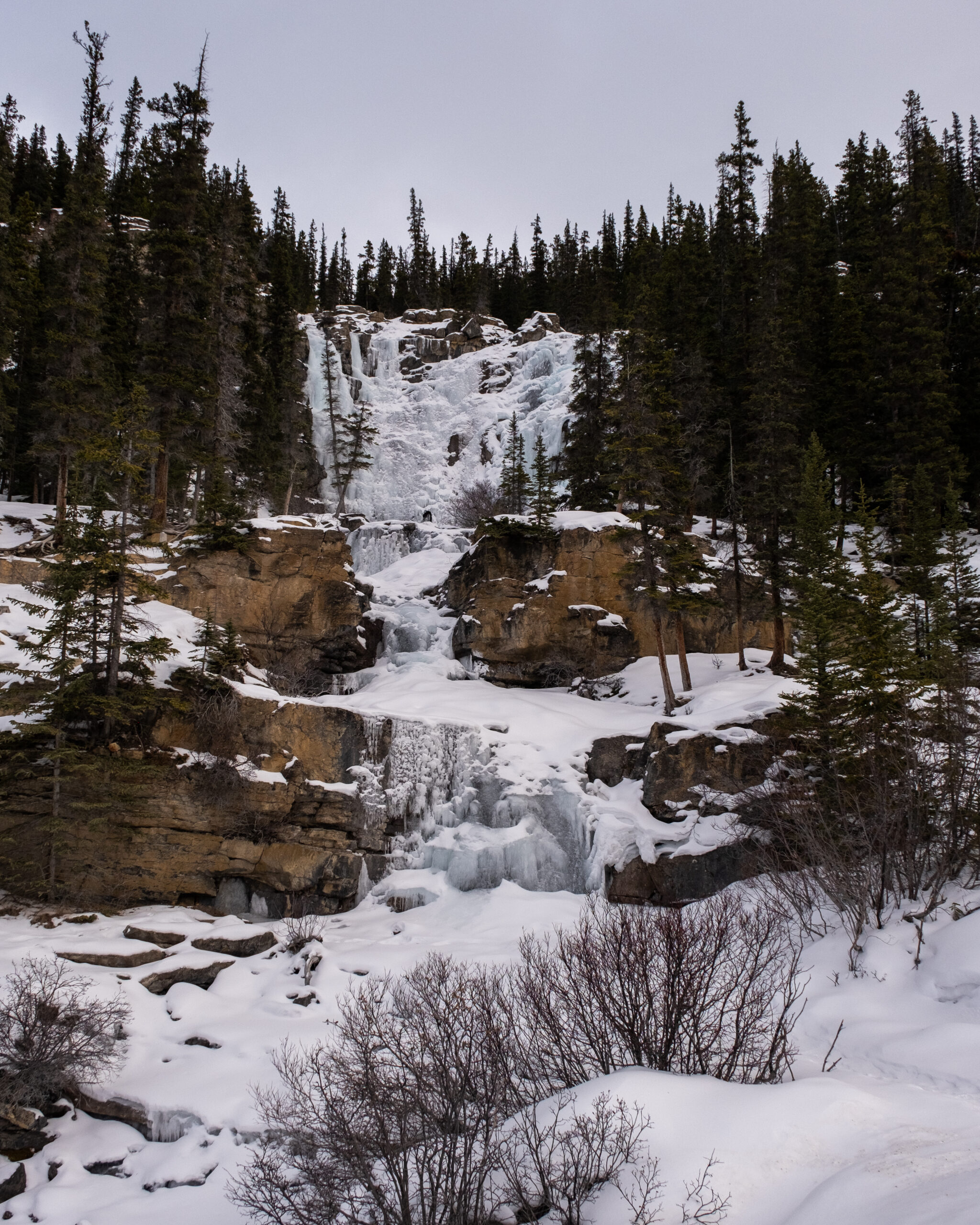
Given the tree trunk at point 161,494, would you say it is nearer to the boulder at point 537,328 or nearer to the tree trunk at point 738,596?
the tree trunk at point 738,596

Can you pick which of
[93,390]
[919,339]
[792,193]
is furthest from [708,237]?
[93,390]

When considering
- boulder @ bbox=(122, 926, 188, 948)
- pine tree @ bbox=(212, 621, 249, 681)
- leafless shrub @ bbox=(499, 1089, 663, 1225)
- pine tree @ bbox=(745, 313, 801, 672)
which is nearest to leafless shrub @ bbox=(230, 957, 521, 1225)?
leafless shrub @ bbox=(499, 1089, 663, 1225)

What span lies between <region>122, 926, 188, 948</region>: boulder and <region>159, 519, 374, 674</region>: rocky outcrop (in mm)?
11619

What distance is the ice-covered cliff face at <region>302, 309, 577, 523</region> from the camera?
49.6m

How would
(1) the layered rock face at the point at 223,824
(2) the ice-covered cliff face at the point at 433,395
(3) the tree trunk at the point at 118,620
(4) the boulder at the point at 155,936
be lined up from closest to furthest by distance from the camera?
1. (4) the boulder at the point at 155,936
2. (1) the layered rock face at the point at 223,824
3. (3) the tree trunk at the point at 118,620
4. (2) the ice-covered cliff face at the point at 433,395

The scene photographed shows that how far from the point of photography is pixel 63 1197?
9141 mm

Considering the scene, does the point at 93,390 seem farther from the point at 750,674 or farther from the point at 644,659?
the point at 750,674

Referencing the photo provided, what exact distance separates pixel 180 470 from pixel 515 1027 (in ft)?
97.7

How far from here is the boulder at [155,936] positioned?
555 inches

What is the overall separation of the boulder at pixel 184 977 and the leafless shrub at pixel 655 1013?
23.3 ft

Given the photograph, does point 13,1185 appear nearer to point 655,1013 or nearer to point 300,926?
point 300,926

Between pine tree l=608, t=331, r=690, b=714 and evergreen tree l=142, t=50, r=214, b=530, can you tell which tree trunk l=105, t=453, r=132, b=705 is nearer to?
evergreen tree l=142, t=50, r=214, b=530

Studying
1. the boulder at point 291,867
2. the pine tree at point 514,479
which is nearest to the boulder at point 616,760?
the boulder at point 291,867

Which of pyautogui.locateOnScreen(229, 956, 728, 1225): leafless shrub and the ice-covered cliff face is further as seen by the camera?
the ice-covered cliff face
